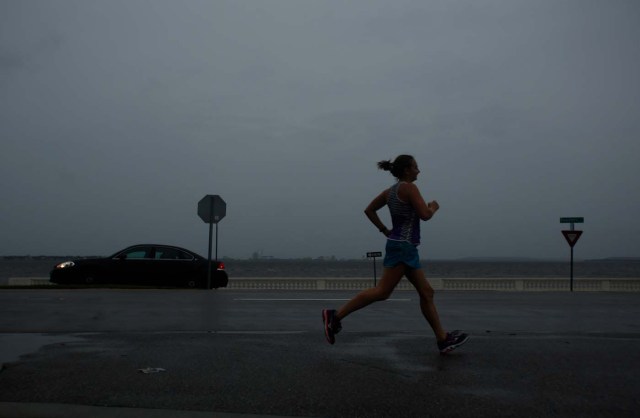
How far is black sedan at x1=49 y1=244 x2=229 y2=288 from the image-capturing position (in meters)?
20.1

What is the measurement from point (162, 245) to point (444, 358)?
15731 mm

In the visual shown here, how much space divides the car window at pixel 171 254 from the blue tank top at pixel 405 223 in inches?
587

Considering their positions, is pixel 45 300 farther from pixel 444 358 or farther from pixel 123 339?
pixel 444 358

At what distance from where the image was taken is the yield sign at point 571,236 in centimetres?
2159

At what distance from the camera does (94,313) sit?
10.2 m

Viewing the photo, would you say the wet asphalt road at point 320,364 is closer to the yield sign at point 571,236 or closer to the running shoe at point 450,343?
the running shoe at point 450,343

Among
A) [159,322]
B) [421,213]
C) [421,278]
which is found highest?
[421,213]

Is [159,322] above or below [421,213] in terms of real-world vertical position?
below

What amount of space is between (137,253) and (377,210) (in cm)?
1511

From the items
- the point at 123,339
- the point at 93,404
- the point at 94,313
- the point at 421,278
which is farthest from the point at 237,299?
the point at 93,404

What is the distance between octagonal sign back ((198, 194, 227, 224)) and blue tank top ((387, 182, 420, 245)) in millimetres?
13637

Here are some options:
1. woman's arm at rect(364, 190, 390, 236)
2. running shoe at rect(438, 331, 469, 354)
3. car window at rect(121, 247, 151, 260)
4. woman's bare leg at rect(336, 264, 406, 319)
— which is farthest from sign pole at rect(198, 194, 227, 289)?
running shoe at rect(438, 331, 469, 354)

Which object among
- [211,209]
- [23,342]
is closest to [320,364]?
[23,342]

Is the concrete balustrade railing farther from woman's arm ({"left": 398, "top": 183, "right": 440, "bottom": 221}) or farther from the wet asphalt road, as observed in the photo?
woman's arm ({"left": 398, "top": 183, "right": 440, "bottom": 221})
